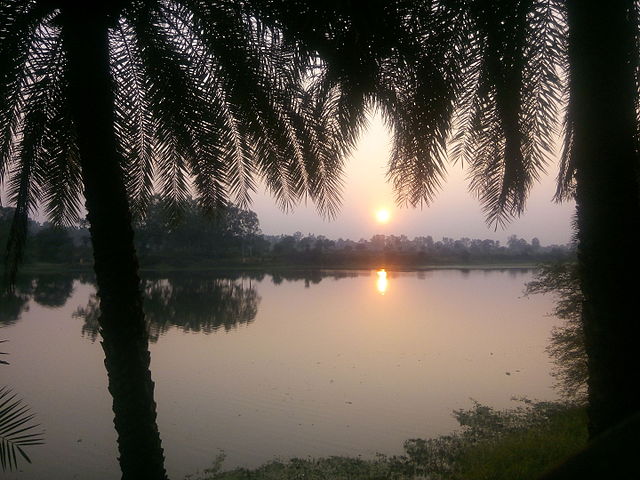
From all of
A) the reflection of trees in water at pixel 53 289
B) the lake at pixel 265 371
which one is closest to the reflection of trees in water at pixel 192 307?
the lake at pixel 265 371

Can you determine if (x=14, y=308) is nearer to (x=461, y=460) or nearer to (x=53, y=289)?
(x=53, y=289)

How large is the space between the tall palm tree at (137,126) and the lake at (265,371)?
601 cm

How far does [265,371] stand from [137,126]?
36.6ft

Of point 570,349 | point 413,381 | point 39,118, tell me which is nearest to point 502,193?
point 39,118

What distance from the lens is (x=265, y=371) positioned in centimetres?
1544

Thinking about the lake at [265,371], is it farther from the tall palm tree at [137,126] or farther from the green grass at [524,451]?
the tall palm tree at [137,126]

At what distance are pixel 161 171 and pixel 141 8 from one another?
6.05ft

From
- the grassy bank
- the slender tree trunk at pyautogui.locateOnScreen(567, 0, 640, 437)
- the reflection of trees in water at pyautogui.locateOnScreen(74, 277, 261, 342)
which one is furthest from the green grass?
the reflection of trees in water at pyautogui.locateOnScreen(74, 277, 261, 342)

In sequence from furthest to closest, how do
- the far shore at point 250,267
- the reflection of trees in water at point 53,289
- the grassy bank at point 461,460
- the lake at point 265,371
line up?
the reflection of trees in water at point 53,289
the far shore at point 250,267
the lake at point 265,371
the grassy bank at point 461,460

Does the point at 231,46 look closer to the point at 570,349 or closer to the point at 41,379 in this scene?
the point at 570,349

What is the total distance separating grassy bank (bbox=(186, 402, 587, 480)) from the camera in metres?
8.34

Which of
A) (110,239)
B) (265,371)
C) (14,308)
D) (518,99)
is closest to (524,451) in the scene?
(518,99)

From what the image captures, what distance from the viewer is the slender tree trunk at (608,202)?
2721 millimetres

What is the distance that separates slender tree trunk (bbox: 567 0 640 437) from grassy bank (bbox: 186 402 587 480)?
556 cm
